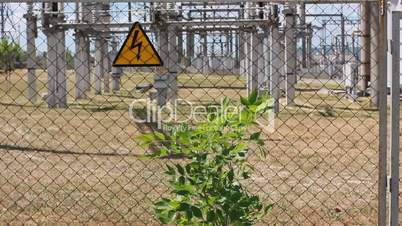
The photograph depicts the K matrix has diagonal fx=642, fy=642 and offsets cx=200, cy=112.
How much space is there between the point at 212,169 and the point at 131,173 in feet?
13.8

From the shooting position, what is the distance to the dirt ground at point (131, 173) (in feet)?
17.4

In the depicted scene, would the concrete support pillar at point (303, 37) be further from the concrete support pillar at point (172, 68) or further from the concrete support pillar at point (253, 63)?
the concrete support pillar at point (172, 68)

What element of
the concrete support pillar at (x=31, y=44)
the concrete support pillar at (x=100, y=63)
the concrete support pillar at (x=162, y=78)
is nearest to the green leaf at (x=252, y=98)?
the concrete support pillar at (x=162, y=78)

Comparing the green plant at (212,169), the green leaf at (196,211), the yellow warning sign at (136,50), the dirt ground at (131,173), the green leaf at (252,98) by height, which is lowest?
the dirt ground at (131,173)

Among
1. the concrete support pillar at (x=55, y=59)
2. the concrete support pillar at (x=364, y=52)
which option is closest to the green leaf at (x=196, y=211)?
the concrete support pillar at (x=55, y=59)

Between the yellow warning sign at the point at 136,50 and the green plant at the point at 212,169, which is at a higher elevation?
the yellow warning sign at the point at 136,50

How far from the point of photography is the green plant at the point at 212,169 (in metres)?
2.97

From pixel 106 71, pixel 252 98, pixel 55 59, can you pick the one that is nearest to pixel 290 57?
pixel 55 59

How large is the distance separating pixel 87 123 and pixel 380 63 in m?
9.59

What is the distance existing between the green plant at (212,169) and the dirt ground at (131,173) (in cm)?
203

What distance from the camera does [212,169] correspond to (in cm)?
301

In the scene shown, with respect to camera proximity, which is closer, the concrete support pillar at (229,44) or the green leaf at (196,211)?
the green leaf at (196,211)

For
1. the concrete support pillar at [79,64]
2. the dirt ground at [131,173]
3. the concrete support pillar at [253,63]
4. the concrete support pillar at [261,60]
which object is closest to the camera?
the dirt ground at [131,173]

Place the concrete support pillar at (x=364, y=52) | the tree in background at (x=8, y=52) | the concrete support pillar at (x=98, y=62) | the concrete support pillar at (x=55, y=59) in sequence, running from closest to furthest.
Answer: the concrete support pillar at (x=55, y=59) → the concrete support pillar at (x=364, y=52) → the tree in background at (x=8, y=52) → the concrete support pillar at (x=98, y=62)
